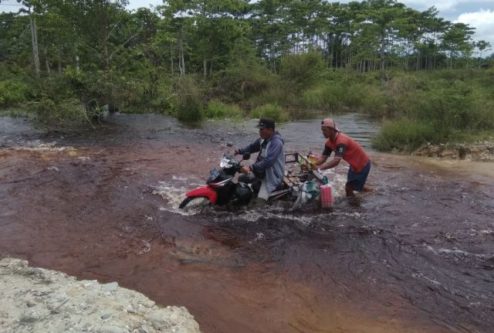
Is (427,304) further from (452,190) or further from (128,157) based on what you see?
(128,157)

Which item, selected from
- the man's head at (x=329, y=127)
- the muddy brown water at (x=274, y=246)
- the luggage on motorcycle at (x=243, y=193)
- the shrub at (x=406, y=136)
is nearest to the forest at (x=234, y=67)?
the shrub at (x=406, y=136)

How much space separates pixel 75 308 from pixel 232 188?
3.57 m

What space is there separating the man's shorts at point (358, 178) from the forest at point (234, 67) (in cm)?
657

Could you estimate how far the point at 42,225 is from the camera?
6.87 m

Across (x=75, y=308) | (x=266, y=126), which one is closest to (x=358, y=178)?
(x=266, y=126)

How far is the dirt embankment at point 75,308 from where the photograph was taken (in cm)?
354

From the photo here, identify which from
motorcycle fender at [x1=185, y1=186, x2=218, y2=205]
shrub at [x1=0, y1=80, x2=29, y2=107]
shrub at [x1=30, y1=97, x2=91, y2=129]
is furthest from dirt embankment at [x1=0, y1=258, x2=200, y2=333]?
shrub at [x1=0, y1=80, x2=29, y2=107]

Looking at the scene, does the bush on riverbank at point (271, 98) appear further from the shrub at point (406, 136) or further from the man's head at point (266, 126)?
the man's head at point (266, 126)

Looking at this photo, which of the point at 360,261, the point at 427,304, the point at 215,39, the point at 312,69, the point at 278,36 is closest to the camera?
the point at 427,304

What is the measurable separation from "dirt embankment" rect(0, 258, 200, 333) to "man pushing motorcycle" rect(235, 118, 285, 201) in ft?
10.1

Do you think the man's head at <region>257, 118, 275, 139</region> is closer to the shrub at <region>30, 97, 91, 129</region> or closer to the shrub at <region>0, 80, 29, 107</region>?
Result: the shrub at <region>30, 97, 91, 129</region>

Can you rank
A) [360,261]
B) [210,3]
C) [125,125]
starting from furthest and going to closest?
[210,3] < [125,125] < [360,261]

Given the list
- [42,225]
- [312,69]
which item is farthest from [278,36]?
[42,225]

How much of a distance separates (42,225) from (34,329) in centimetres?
377
